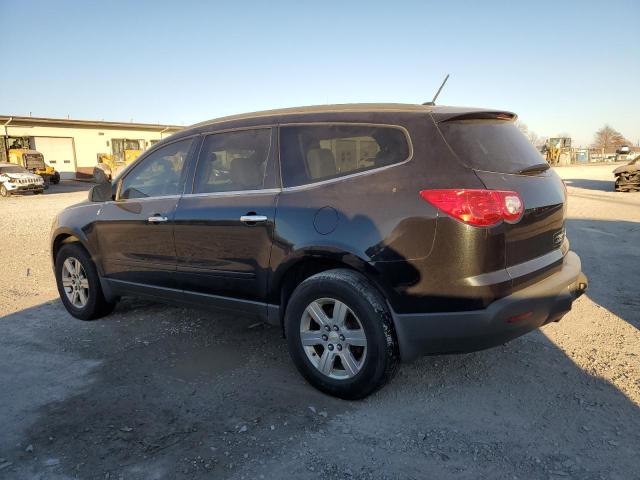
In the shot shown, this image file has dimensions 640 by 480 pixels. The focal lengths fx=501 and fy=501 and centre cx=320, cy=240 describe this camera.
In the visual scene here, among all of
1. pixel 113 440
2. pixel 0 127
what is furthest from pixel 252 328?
pixel 0 127

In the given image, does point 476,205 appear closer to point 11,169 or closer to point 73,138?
point 11,169

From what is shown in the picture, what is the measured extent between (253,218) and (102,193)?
2.01 m

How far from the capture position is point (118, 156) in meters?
37.9

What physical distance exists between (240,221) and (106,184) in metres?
1.94

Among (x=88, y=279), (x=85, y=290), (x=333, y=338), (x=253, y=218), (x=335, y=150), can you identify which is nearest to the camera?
(x=333, y=338)

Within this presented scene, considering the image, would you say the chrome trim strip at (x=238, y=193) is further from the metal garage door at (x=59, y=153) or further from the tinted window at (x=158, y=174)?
the metal garage door at (x=59, y=153)

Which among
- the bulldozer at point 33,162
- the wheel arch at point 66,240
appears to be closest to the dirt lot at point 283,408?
the wheel arch at point 66,240

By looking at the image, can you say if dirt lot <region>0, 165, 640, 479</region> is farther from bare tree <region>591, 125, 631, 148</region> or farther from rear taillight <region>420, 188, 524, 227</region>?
bare tree <region>591, 125, 631, 148</region>

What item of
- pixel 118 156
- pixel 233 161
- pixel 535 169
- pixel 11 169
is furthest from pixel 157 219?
pixel 118 156

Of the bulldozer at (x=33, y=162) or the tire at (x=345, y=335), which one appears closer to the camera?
the tire at (x=345, y=335)

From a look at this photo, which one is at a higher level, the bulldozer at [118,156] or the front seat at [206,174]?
the bulldozer at [118,156]

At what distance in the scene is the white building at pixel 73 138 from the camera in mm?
37688

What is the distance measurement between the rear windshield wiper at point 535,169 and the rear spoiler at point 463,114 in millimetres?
388

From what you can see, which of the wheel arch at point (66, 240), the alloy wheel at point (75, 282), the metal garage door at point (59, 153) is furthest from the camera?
the metal garage door at point (59, 153)
